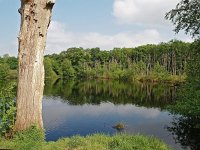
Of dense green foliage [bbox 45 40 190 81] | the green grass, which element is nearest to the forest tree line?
dense green foliage [bbox 45 40 190 81]

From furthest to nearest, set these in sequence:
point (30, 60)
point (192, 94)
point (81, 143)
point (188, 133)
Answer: point (192, 94)
point (188, 133)
point (30, 60)
point (81, 143)

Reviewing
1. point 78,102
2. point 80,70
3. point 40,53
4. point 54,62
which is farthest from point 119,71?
point 40,53

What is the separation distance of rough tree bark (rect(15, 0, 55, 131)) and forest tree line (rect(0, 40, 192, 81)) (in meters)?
84.1

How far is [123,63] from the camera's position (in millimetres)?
132250

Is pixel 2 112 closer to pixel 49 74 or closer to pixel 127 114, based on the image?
pixel 127 114

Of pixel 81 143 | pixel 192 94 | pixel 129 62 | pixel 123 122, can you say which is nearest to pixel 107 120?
pixel 123 122

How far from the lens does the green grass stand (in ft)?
28.5

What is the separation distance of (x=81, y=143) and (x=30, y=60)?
3021 millimetres

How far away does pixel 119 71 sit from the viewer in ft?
395

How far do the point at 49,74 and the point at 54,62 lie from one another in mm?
12618

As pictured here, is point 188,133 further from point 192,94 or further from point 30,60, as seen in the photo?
point 30,60

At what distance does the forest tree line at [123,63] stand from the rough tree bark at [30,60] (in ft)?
276

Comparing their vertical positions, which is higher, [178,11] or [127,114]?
[178,11]

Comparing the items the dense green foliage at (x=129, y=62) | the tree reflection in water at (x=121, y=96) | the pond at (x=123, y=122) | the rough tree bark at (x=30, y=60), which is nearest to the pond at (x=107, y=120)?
the pond at (x=123, y=122)
